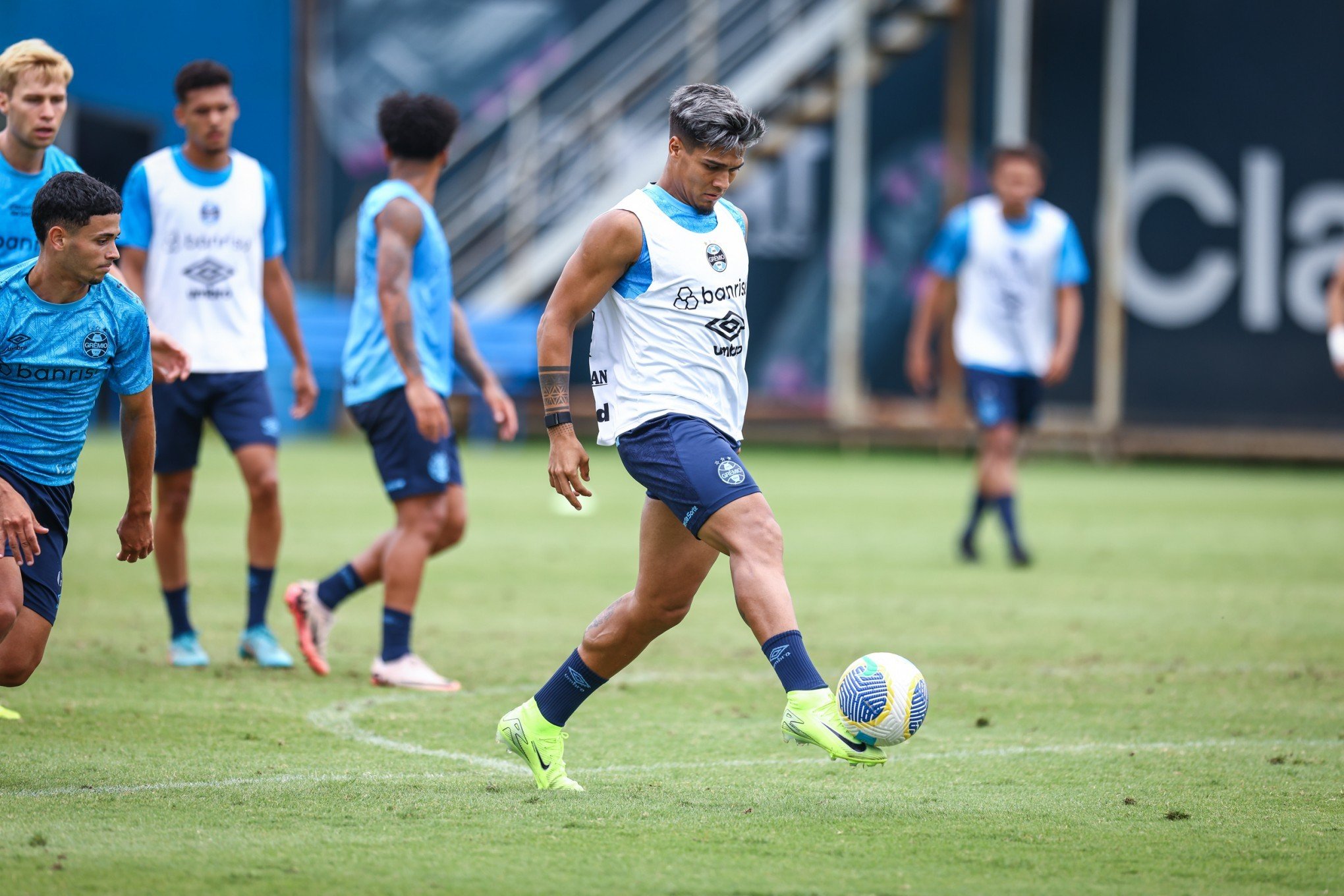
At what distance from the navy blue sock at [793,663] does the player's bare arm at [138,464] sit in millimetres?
2021

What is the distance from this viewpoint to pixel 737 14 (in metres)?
23.6

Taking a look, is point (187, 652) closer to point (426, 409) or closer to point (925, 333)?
point (426, 409)

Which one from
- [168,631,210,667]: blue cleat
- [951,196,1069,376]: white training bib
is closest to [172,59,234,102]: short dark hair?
[168,631,210,667]: blue cleat

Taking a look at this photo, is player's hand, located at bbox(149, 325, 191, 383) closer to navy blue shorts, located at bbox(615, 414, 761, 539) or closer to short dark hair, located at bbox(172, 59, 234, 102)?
short dark hair, located at bbox(172, 59, 234, 102)

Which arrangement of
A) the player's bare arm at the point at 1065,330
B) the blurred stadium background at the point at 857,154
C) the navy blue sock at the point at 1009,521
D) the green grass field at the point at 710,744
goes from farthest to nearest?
the blurred stadium background at the point at 857,154, the player's bare arm at the point at 1065,330, the navy blue sock at the point at 1009,521, the green grass field at the point at 710,744

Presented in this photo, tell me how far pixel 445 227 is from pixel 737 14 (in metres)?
5.10

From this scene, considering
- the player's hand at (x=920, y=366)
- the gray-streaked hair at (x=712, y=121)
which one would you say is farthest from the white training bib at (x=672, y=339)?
the player's hand at (x=920, y=366)

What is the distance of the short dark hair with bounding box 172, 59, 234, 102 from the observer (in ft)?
23.2

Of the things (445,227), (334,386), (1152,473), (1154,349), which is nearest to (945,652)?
(1152,473)

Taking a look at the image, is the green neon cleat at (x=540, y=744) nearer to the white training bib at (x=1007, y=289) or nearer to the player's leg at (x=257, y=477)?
the player's leg at (x=257, y=477)

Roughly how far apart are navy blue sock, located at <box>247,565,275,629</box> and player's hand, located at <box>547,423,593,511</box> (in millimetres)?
2771

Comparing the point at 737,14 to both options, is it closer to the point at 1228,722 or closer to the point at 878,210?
the point at 878,210

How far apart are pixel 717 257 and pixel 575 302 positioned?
470mm

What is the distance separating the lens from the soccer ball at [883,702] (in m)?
4.49
